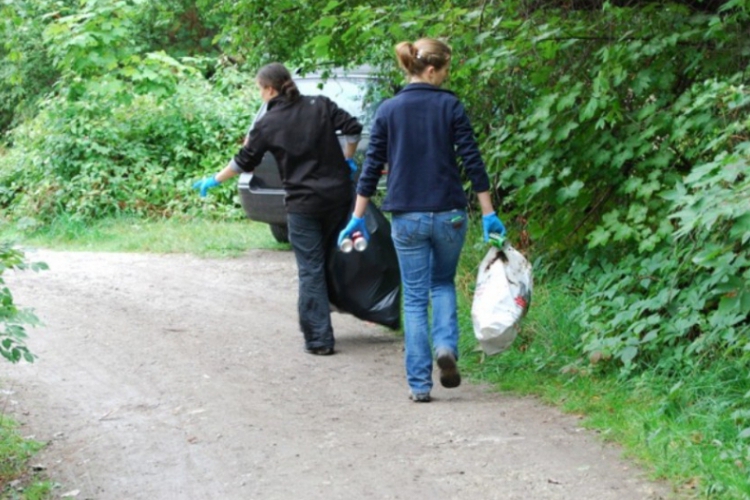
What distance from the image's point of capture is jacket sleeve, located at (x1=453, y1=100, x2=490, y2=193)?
20.9ft

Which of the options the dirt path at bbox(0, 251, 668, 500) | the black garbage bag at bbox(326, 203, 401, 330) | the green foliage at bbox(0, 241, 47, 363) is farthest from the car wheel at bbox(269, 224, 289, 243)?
the green foliage at bbox(0, 241, 47, 363)

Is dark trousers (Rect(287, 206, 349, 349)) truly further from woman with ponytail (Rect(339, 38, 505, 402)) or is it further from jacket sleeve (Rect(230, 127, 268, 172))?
woman with ponytail (Rect(339, 38, 505, 402))

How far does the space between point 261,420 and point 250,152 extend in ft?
7.10

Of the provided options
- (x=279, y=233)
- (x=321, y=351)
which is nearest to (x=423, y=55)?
(x=321, y=351)

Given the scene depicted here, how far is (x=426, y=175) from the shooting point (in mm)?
6375

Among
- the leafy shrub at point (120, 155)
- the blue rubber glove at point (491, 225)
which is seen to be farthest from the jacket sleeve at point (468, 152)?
the leafy shrub at point (120, 155)

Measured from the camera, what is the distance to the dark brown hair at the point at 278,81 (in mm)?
7875

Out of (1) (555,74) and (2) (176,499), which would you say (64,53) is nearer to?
(1) (555,74)

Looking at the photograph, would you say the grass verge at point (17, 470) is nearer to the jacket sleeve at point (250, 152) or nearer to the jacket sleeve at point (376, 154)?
the jacket sleeve at point (376, 154)

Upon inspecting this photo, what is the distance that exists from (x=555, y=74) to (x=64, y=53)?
10.1 m

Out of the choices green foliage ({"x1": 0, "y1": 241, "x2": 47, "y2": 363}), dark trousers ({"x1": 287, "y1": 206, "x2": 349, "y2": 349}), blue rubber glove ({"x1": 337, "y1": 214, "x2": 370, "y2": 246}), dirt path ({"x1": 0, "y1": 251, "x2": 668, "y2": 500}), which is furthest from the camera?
dark trousers ({"x1": 287, "y1": 206, "x2": 349, "y2": 349})

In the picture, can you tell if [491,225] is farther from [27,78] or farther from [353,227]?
[27,78]

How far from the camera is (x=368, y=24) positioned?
7996 mm

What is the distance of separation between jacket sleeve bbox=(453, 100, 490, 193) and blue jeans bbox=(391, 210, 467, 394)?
0.66 feet
